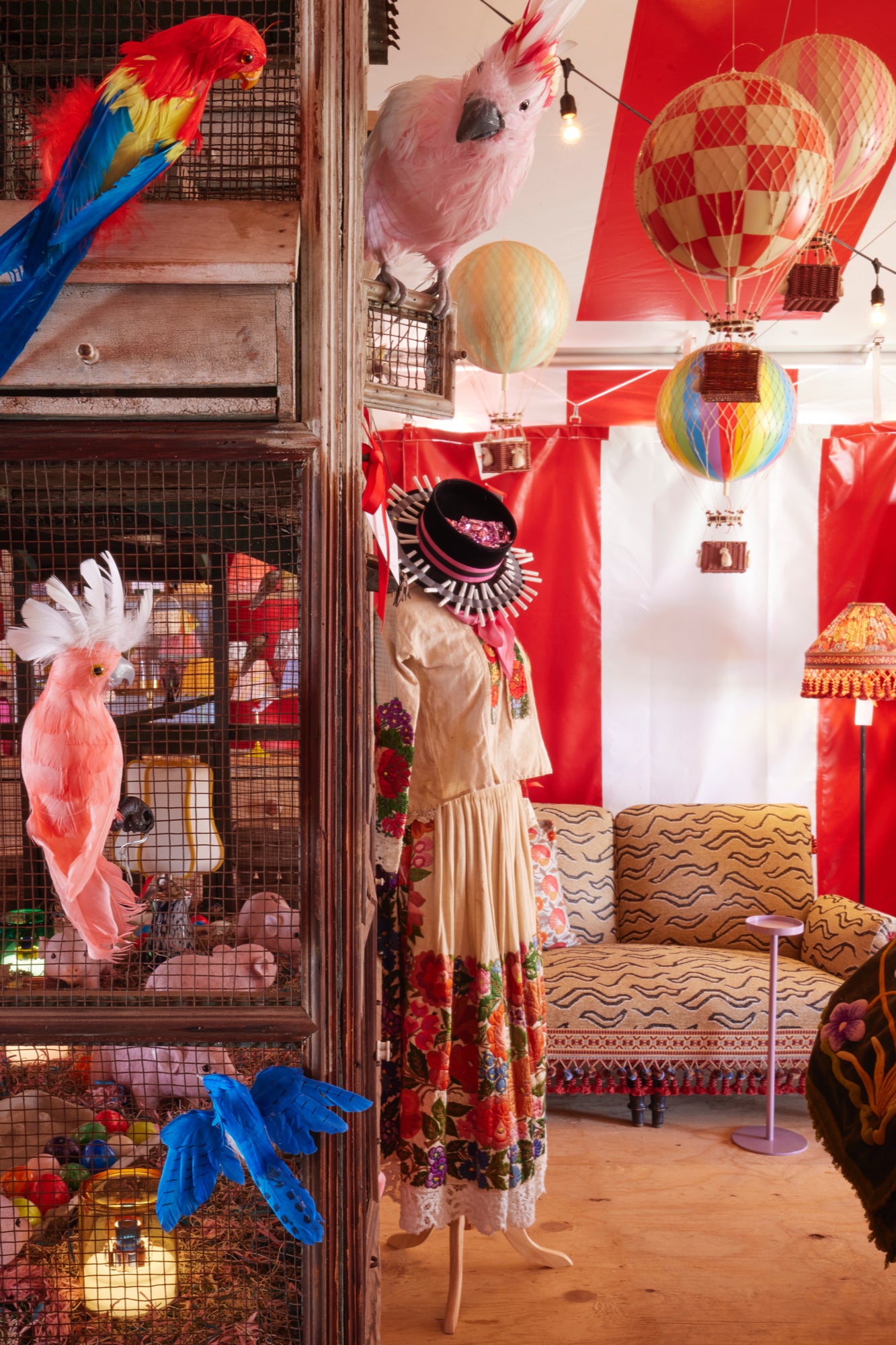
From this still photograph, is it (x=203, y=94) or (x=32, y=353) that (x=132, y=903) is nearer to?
(x=32, y=353)

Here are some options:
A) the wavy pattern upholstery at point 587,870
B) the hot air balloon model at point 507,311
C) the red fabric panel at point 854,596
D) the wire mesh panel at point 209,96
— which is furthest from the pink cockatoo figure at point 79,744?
the red fabric panel at point 854,596

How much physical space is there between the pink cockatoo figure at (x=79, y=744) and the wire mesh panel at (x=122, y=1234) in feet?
0.41

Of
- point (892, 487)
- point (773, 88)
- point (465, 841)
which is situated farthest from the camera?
point (892, 487)

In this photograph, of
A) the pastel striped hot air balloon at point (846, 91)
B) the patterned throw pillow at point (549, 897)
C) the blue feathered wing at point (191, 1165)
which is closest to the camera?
the blue feathered wing at point (191, 1165)

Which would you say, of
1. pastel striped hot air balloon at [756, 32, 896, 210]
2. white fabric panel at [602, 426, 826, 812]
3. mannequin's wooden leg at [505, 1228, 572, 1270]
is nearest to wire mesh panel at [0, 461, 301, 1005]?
mannequin's wooden leg at [505, 1228, 572, 1270]

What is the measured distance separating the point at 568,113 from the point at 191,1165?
225 cm

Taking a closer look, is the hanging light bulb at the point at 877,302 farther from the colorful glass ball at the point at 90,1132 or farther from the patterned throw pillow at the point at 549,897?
the colorful glass ball at the point at 90,1132

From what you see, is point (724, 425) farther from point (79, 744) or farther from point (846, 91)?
point (79, 744)

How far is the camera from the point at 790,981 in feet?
10.0

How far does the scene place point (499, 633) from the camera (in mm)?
1935

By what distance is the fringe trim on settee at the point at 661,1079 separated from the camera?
9.58 ft

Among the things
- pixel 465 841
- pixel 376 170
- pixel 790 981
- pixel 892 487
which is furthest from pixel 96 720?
pixel 892 487

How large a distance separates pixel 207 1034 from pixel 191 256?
2.08 feet

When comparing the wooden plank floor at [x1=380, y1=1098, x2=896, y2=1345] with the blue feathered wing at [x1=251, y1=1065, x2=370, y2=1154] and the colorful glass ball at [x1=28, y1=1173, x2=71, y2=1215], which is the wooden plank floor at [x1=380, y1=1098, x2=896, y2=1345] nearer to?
the colorful glass ball at [x1=28, y1=1173, x2=71, y2=1215]
